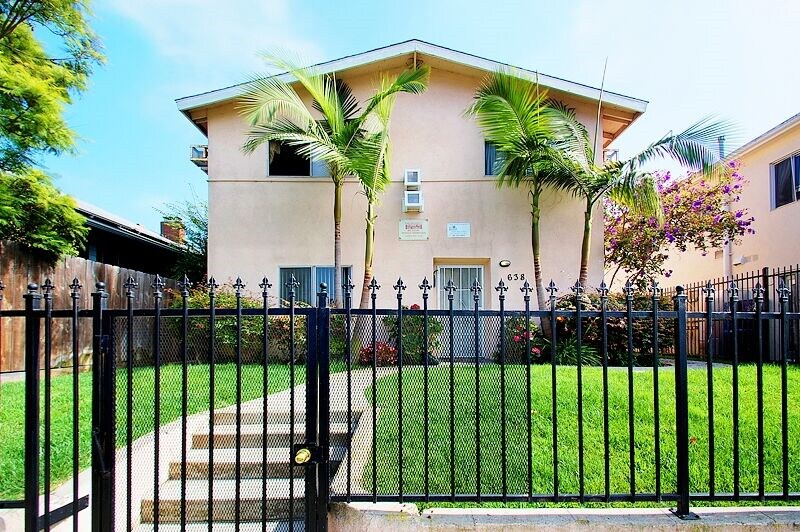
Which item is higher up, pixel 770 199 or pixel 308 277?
pixel 770 199

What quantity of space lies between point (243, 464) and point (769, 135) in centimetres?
1351

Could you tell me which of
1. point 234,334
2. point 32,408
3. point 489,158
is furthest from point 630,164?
point 32,408

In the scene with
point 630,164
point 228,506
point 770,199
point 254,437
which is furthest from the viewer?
point 770,199

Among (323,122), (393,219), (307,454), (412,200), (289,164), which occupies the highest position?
(323,122)

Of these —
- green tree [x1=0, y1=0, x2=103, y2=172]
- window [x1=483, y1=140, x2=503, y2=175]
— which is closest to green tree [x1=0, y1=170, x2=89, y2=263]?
green tree [x1=0, y1=0, x2=103, y2=172]

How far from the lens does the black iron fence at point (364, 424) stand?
2990 mm

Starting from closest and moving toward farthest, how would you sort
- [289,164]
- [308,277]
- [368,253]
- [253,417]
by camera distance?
[253,417]
[368,253]
[308,277]
[289,164]

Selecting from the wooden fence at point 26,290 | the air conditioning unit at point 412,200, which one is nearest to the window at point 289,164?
the air conditioning unit at point 412,200

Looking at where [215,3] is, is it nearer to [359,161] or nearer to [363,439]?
[359,161]

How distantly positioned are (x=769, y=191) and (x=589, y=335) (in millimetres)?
7411

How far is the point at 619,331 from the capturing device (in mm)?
8570

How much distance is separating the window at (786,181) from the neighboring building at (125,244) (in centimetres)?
1610

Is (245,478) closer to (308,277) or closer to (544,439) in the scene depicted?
(544,439)

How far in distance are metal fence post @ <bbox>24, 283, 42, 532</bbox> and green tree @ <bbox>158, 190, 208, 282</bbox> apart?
8651 millimetres
